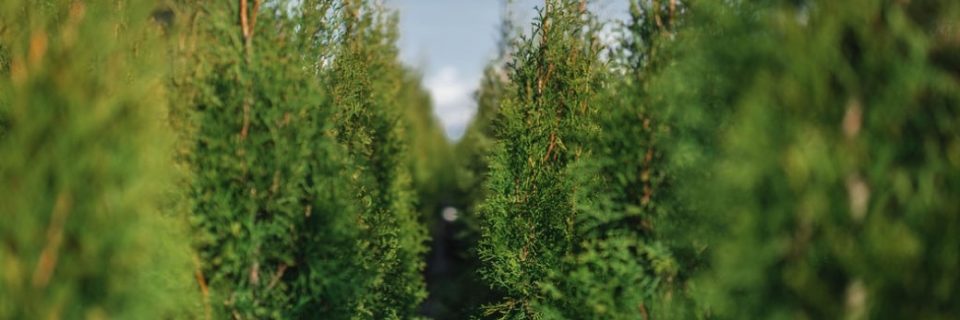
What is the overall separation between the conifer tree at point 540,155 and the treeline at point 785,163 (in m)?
3.20

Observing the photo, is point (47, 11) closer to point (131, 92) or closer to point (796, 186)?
point (131, 92)

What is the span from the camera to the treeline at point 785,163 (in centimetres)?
431

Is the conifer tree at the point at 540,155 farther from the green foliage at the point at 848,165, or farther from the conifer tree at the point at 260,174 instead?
the green foliage at the point at 848,165

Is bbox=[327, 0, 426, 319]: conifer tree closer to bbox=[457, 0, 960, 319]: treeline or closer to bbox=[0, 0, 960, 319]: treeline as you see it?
bbox=[0, 0, 960, 319]: treeline

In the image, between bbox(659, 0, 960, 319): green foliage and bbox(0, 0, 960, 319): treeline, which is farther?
bbox(0, 0, 960, 319): treeline

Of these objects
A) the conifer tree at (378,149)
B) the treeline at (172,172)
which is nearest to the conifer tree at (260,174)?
the treeline at (172,172)

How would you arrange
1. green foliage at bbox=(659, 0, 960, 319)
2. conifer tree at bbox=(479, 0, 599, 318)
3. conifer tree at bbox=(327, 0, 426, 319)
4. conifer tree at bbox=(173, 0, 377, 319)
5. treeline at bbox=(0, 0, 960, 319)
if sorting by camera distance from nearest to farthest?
green foliage at bbox=(659, 0, 960, 319), treeline at bbox=(0, 0, 960, 319), conifer tree at bbox=(173, 0, 377, 319), conifer tree at bbox=(479, 0, 599, 318), conifer tree at bbox=(327, 0, 426, 319)

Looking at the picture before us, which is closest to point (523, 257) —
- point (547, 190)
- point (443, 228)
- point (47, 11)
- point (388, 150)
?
point (547, 190)

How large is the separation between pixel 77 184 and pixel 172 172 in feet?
5.11

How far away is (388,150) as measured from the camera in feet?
49.1

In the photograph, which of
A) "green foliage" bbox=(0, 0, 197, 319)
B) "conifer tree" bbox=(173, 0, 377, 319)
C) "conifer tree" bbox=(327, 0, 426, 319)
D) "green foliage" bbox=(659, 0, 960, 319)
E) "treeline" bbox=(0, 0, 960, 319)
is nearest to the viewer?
"green foliage" bbox=(659, 0, 960, 319)

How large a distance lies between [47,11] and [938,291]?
8846 mm

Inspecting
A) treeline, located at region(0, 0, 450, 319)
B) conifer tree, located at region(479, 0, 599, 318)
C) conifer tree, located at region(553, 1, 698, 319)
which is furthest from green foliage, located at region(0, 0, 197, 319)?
conifer tree, located at region(479, 0, 599, 318)

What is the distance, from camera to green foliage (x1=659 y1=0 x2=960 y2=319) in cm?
428
